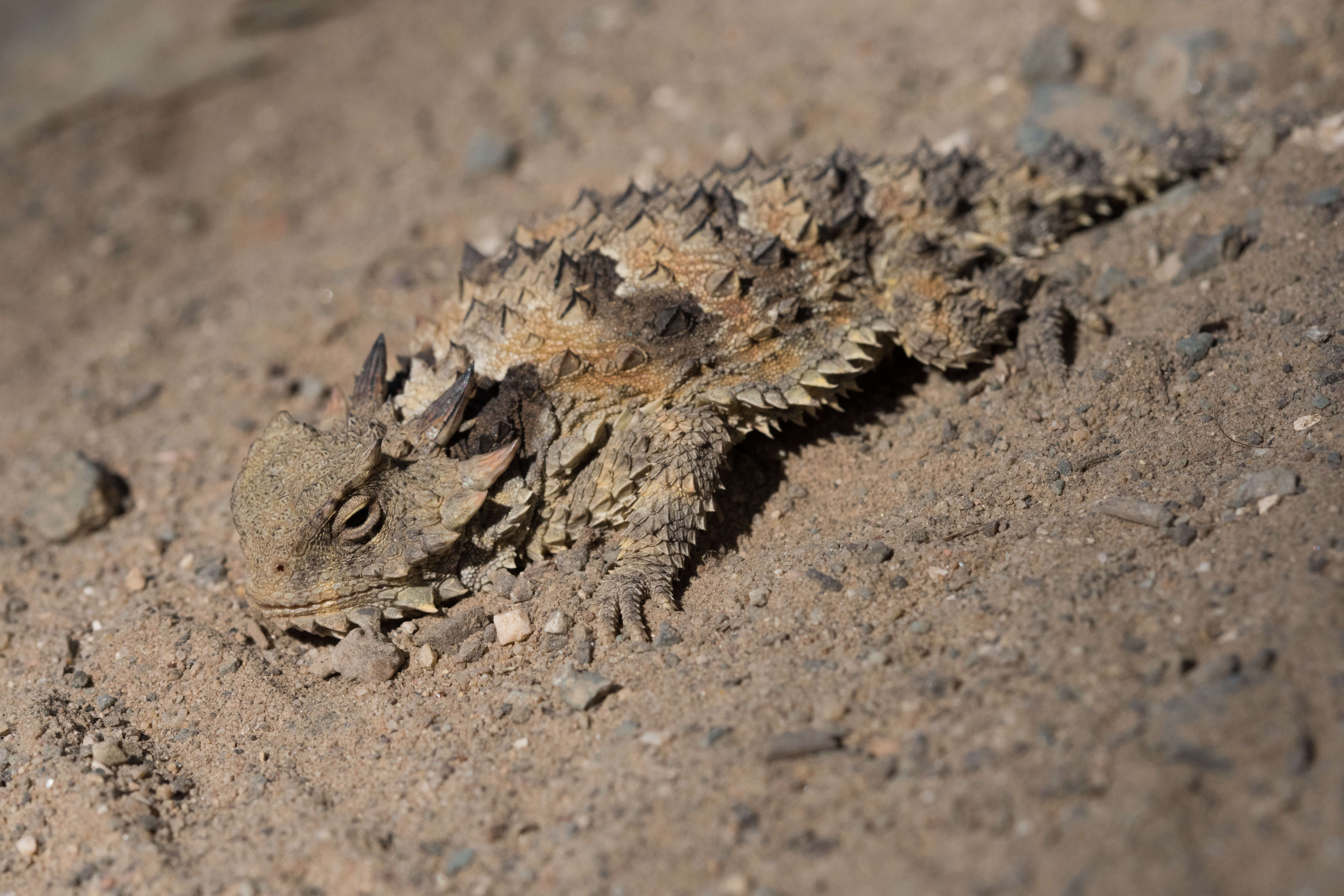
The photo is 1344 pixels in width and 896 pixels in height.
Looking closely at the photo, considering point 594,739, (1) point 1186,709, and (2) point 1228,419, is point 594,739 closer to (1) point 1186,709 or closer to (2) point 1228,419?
(1) point 1186,709

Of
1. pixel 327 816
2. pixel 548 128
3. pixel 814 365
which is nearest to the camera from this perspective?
pixel 327 816

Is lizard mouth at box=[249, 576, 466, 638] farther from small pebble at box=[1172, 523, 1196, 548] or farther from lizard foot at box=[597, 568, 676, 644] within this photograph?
small pebble at box=[1172, 523, 1196, 548]

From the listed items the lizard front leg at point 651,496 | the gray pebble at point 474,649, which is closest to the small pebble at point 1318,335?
the lizard front leg at point 651,496

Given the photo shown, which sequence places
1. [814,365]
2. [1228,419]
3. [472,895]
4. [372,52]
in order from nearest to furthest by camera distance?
1. [472,895]
2. [1228,419]
3. [814,365]
4. [372,52]

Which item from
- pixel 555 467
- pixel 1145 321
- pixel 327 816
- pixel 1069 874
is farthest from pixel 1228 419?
pixel 327 816

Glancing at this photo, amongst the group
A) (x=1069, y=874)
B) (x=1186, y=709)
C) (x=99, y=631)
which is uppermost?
(x=1186, y=709)

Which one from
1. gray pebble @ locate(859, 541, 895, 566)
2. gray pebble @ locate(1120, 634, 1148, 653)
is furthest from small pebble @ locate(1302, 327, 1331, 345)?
gray pebble @ locate(859, 541, 895, 566)

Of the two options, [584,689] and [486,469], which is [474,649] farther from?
[486,469]
